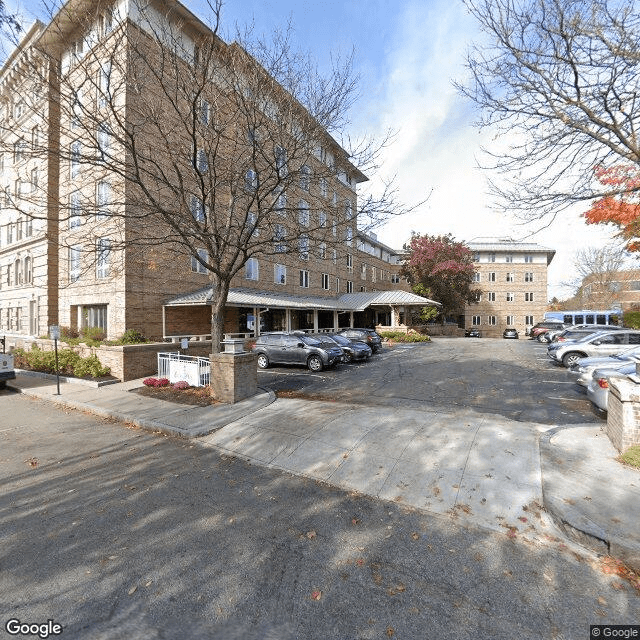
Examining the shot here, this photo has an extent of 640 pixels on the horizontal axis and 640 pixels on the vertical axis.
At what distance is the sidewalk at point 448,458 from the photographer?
12.5ft

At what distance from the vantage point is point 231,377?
8695 mm

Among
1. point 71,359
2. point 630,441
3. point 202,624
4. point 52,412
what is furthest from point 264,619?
point 71,359

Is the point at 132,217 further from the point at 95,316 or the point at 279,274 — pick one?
the point at 279,274

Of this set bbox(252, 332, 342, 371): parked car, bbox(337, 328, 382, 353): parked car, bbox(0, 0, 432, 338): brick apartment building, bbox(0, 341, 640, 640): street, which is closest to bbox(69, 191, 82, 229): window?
bbox(0, 0, 432, 338): brick apartment building

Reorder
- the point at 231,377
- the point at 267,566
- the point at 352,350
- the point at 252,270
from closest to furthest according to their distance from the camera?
the point at 267,566
the point at 231,377
the point at 352,350
the point at 252,270

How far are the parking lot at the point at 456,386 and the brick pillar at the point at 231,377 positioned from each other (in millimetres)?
1663

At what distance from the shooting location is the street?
255cm

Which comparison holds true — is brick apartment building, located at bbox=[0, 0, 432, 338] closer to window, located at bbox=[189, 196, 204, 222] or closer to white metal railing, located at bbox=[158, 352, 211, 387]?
window, located at bbox=[189, 196, 204, 222]

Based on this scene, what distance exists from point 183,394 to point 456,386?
8.61 meters

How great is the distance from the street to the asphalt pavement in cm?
31

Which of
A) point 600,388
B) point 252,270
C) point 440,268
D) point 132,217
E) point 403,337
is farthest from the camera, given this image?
point 440,268

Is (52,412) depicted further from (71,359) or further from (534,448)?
(534,448)

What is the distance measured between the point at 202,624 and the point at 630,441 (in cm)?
623

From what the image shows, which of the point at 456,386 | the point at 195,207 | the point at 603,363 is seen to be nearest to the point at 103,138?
the point at 195,207
